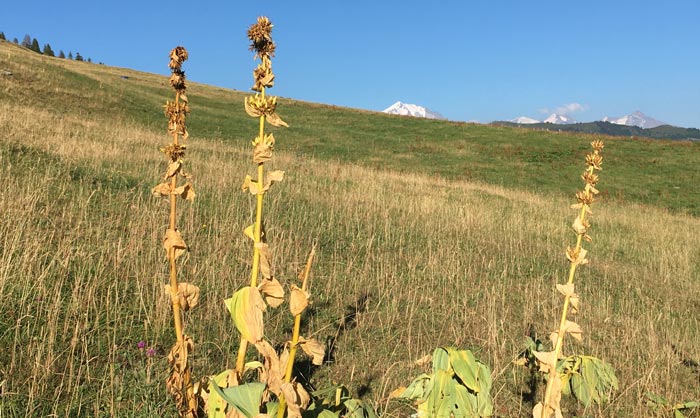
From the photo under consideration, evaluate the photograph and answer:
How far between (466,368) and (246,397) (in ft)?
2.39

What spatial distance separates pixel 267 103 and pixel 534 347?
149cm

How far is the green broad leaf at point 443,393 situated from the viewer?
1.57m

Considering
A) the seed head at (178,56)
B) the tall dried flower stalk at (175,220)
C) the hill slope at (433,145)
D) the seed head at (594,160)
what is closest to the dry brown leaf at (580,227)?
the seed head at (594,160)

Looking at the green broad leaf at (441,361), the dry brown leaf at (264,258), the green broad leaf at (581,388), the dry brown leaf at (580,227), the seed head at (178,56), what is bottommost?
the green broad leaf at (581,388)

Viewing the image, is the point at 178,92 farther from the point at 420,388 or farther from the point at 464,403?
the point at 464,403

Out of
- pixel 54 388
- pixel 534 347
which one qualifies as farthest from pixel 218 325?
pixel 534 347

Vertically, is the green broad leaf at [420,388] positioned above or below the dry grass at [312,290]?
above

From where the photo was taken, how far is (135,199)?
5828 mm

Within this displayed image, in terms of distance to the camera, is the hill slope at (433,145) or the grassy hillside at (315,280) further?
the hill slope at (433,145)

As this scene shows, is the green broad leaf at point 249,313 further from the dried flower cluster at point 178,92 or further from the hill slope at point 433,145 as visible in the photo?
the hill slope at point 433,145

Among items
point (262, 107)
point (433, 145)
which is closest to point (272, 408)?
point (262, 107)

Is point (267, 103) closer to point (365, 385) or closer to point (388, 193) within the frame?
point (365, 385)

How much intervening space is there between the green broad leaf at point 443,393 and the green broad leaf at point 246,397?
63 centimetres

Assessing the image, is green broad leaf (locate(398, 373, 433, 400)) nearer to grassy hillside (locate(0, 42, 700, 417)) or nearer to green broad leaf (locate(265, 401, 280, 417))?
green broad leaf (locate(265, 401, 280, 417))
